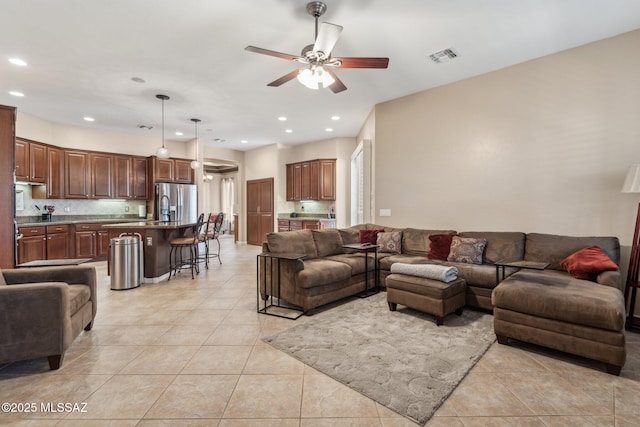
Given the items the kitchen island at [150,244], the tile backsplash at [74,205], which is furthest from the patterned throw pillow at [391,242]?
the tile backsplash at [74,205]

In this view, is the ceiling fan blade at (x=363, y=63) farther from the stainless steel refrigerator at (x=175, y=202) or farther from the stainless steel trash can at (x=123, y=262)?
the stainless steel refrigerator at (x=175, y=202)

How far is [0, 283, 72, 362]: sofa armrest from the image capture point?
2.00m

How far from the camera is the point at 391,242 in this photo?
4.61 meters

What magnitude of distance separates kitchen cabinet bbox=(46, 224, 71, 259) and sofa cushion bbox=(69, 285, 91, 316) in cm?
416

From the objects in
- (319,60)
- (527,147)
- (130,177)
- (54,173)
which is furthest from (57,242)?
(527,147)

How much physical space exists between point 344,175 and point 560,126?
15.7 ft

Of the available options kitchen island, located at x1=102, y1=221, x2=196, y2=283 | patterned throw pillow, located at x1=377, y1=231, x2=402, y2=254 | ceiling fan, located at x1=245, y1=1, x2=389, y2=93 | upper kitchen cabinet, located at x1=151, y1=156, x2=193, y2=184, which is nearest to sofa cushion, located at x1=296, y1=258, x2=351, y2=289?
patterned throw pillow, located at x1=377, y1=231, x2=402, y2=254

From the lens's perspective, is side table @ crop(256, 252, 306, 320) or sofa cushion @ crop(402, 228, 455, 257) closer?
side table @ crop(256, 252, 306, 320)

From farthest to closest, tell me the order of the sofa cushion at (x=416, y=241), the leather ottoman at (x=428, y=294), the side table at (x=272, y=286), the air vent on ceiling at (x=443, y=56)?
the sofa cushion at (x=416, y=241), the air vent on ceiling at (x=443, y=56), the side table at (x=272, y=286), the leather ottoman at (x=428, y=294)

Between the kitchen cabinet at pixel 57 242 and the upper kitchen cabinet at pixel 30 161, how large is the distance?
3.33 ft

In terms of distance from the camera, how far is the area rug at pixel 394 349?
75.6 inches

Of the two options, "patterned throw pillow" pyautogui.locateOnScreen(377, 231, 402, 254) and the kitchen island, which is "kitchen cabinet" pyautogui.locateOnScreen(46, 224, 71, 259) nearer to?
the kitchen island

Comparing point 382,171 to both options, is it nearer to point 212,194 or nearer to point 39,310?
point 39,310

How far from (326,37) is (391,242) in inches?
124
